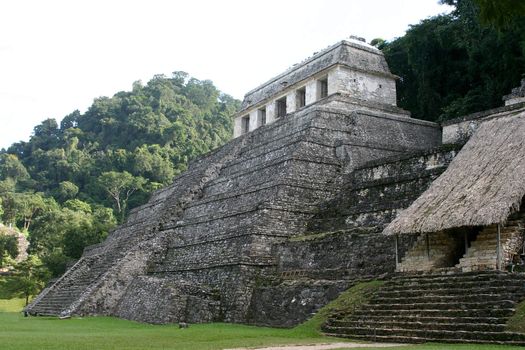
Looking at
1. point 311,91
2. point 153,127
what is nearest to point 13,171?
point 153,127

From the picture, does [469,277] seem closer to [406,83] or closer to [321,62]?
[321,62]

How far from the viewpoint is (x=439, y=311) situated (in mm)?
9367

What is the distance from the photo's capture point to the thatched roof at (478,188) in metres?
10.0

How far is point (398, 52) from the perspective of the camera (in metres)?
26.7

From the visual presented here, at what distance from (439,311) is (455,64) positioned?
1730cm

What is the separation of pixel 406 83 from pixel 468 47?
4972mm

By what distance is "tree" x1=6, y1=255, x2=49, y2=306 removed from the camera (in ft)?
82.1

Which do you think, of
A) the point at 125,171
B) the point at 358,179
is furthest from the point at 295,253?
the point at 125,171

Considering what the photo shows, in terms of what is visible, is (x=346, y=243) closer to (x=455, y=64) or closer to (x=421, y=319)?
(x=421, y=319)

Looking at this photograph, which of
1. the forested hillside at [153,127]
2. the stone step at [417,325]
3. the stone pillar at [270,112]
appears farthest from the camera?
the stone pillar at [270,112]

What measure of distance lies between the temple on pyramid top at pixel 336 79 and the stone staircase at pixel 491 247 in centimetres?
1041

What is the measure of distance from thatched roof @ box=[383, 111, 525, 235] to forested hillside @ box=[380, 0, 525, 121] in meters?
8.00

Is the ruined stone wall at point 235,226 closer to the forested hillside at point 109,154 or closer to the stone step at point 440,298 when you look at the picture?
the stone step at point 440,298

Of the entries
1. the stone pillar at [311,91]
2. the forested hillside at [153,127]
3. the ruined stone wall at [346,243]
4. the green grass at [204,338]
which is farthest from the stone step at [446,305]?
the stone pillar at [311,91]
